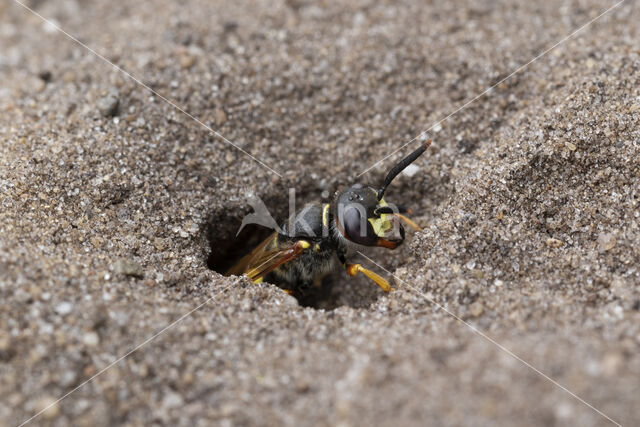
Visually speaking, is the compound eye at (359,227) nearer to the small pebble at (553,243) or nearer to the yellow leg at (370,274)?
the yellow leg at (370,274)

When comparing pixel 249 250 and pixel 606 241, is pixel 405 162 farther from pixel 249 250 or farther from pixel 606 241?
pixel 249 250

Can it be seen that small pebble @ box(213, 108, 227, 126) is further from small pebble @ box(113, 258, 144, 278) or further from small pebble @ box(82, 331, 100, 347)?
small pebble @ box(82, 331, 100, 347)

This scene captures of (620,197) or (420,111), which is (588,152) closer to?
(620,197)

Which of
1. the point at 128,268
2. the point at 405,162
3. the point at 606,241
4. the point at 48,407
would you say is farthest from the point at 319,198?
the point at 48,407

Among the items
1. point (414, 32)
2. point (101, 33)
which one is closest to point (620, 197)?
point (414, 32)

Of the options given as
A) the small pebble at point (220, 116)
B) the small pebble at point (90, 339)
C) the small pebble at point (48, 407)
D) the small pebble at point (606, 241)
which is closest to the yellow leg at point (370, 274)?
the small pebble at point (606, 241)

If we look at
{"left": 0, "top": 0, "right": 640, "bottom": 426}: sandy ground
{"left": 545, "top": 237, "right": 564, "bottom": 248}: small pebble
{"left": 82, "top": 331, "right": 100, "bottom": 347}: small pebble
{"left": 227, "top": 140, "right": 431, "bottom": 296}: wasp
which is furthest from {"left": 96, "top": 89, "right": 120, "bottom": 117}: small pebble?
{"left": 545, "top": 237, "right": 564, "bottom": 248}: small pebble

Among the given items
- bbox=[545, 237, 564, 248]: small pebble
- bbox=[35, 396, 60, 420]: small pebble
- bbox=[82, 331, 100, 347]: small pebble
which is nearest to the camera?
bbox=[35, 396, 60, 420]: small pebble
